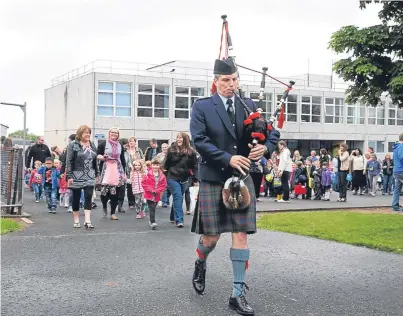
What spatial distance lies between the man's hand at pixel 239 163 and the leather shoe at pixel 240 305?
110 cm

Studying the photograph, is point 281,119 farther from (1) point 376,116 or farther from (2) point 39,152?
(1) point 376,116

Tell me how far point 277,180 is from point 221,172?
13668 millimetres

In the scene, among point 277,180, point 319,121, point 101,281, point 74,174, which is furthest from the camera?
point 319,121

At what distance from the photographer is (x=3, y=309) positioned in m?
4.84

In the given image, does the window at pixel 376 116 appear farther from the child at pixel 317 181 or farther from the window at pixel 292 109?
the child at pixel 317 181

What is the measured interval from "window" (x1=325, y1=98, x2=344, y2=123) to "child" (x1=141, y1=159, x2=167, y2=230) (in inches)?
1707

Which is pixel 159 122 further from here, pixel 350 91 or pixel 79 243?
pixel 79 243

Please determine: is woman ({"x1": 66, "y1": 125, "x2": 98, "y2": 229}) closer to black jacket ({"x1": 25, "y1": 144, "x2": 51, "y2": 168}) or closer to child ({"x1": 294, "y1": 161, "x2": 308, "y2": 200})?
black jacket ({"x1": 25, "y1": 144, "x2": 51, "y2": 168})

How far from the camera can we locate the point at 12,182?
13141 millimetres

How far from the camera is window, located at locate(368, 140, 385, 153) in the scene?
5559 cm

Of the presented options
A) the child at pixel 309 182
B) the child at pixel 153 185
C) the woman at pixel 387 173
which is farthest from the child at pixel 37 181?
the woman at pixel 387 173

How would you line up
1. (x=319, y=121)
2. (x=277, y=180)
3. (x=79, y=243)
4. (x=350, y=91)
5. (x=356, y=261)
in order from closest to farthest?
(x=356, y=261) → (x=79, y=243) → (x=350, y=91) → (x=277, y=180) → (x=319, y=121)

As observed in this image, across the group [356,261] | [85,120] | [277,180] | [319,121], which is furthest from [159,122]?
[356,261]

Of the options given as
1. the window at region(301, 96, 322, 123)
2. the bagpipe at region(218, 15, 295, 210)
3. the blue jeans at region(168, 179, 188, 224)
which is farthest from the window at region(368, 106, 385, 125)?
the bagpipe at region(218, 15, 295, 210)
